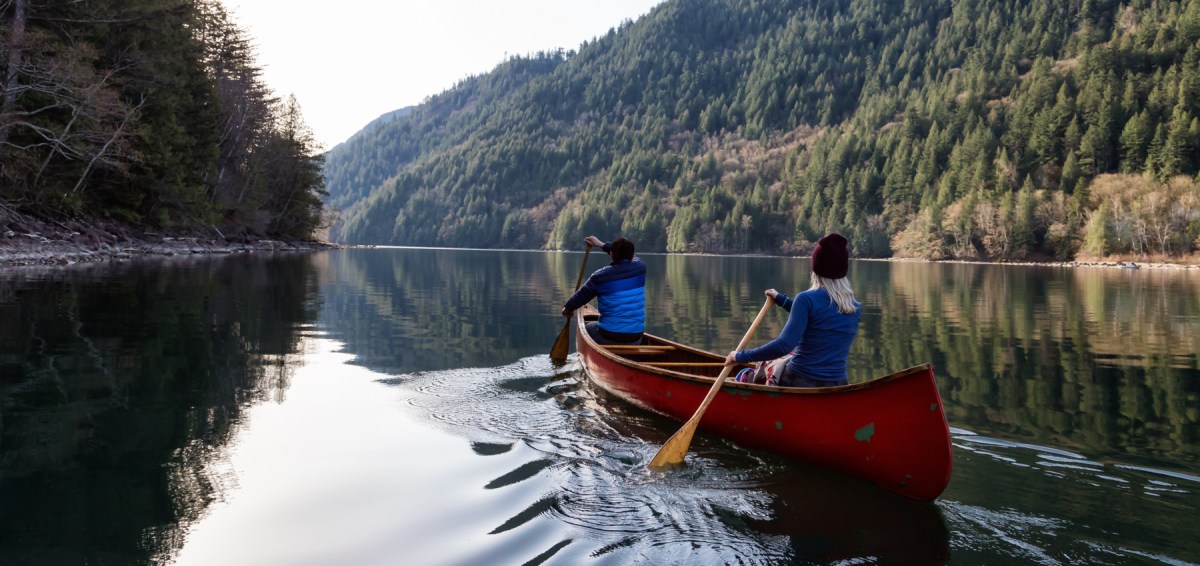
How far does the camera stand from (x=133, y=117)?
36188 mm

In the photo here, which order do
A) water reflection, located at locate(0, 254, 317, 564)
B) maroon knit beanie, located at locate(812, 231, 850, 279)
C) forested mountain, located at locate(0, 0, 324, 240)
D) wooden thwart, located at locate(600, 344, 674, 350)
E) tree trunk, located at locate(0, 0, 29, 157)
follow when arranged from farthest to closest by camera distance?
forested mountain, located at locate(0, 0, 324, 240) < tree trunk, located at locate(0, 0, 29, 157) < wooden thwart, located at locate(600, 344, 674, 350) < maroon knit beanie, located at locate(812, 231, 850, 279) < water reflection, located at locate(0, 254, 317, 564)

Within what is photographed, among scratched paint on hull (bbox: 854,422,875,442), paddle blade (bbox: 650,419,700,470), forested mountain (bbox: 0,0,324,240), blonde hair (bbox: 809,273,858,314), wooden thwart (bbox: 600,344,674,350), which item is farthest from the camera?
forested mountain (bbox: 0,0,324,240)

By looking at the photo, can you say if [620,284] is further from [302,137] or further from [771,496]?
[302,137]

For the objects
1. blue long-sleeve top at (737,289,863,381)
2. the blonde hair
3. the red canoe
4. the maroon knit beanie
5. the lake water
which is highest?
the maroon knit beanie

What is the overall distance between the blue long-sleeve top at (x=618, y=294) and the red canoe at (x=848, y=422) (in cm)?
302

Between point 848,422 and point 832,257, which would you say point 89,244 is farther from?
point 848,422

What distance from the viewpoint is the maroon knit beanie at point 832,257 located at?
7.00 meters

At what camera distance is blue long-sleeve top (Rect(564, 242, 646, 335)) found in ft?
39.4

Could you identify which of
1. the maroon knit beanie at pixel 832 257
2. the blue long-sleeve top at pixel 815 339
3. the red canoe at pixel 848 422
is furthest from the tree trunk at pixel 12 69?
the maroon knit beanie at pixel 832 257

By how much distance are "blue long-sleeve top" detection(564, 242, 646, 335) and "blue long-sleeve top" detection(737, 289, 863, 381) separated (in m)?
4.33

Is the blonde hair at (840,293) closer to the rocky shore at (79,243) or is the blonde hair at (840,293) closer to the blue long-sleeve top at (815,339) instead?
the blue long-sleeve top at (815,339)

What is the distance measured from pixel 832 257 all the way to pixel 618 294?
577 centimetres

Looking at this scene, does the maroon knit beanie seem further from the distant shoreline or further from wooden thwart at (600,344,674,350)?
the distant shoreline

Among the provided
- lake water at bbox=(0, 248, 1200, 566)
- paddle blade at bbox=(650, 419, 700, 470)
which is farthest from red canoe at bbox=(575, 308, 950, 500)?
paddle blade at bbox=(650, 419, 700, 470)
